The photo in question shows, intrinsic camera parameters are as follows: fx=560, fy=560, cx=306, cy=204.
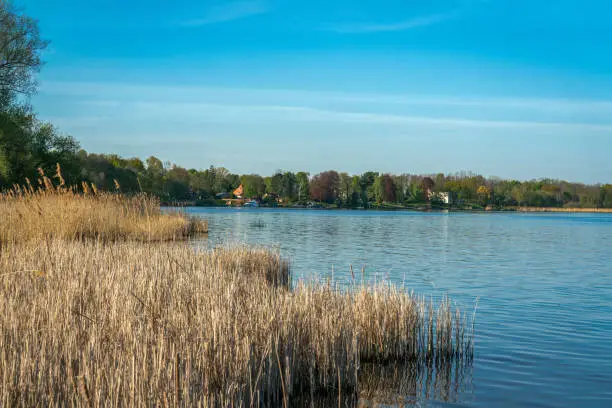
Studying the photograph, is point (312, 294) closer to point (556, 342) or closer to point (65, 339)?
point (65, 339)

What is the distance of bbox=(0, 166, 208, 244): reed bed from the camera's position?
1582 centimetres

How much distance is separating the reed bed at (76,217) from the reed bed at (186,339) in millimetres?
4151

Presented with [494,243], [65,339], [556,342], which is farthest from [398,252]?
[65,339]

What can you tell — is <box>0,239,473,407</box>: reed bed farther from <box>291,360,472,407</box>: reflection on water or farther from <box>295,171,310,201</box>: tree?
<box>295,171,310,201</box>: tree

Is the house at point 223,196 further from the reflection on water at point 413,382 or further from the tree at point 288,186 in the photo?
the reflection on water at point 413,382

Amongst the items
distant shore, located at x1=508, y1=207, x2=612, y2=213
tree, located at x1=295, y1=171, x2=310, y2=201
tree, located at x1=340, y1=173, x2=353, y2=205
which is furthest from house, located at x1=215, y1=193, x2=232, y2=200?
distant shore, located at x1=508, y1=207, x2=612, y2=213

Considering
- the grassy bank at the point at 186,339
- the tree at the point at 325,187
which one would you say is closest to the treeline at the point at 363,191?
the tree at the point at 325,187

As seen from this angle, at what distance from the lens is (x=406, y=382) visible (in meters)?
7.48

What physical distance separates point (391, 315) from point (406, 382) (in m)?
1.08

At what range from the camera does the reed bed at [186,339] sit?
15.7 ft

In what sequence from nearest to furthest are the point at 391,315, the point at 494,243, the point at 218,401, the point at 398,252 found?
the point at 218,401 → the point at 391,315 → the point at 398,252 → the point at 494,243

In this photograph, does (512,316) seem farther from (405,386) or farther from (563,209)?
(563,209)

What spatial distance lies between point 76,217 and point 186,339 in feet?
46.8

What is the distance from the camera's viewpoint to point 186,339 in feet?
18.9
